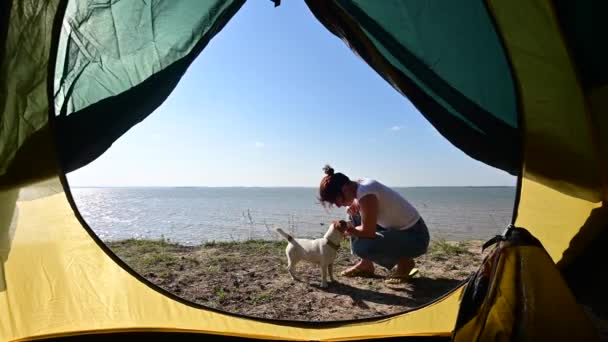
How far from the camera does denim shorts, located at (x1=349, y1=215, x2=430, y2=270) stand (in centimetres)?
260

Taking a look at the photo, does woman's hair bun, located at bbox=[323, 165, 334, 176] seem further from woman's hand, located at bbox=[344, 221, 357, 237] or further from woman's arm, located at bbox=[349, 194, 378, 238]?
woman's hand, located at bbox=[344, 221, 357, 237]

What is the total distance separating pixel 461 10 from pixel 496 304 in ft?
3.62

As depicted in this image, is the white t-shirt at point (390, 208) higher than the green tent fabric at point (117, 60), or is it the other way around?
the green tent fabric at point (117, 60)

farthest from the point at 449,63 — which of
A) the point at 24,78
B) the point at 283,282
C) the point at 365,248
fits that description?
the point at 283,282

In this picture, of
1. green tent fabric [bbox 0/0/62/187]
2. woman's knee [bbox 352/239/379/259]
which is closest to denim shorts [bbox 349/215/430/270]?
woman's knee [bbox 352/239/379/259]

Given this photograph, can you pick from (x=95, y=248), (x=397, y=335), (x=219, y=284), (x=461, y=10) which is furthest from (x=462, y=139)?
(x=219, y=284)

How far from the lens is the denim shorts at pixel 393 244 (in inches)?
102

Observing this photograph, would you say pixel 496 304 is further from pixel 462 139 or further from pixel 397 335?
pixel 462 139

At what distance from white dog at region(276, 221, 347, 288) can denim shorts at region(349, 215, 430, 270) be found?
12 centimetres

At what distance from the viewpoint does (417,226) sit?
2637 millimetres

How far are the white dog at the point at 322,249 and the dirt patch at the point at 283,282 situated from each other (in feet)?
0.46

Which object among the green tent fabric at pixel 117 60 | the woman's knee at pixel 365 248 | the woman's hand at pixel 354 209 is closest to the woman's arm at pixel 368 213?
the woman's knee at pixel 365 248

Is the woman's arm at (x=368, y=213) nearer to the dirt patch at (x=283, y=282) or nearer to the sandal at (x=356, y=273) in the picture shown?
the dirt patch at (x=283, y=282)

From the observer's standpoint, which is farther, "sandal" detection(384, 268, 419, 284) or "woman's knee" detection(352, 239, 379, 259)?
"sandal" detection(384, 268, 419, 284)
